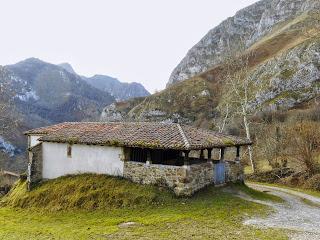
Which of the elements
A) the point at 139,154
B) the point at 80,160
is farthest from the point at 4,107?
the point at 139,154

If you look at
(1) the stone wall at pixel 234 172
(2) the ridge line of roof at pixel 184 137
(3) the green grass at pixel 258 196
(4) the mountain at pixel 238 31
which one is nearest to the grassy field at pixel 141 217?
(3) the green grass at pixel 258 196

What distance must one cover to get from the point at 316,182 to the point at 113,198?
16972 millimetres

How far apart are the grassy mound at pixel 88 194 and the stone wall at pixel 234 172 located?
627 centimetres

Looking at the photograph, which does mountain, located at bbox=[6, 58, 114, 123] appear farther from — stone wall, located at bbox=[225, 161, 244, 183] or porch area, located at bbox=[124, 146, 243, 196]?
porch area, located at bbox=[124, 146, 243, 196]

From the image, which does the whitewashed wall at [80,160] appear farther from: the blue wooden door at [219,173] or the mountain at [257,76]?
the mountain at [257,76]

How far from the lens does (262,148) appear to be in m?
44.3

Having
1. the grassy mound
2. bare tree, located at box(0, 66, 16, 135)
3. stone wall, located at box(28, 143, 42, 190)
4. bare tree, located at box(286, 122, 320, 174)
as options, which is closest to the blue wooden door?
the grassy mound

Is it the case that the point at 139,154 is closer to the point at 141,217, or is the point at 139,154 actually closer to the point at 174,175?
the point at 174,175

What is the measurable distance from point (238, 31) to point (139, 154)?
142230mm

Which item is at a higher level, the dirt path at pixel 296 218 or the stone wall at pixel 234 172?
the stone wall at pixel 234 172

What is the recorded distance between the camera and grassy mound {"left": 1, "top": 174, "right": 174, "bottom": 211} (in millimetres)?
21828

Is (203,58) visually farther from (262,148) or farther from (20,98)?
(262,148)

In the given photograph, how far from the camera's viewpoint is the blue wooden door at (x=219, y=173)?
2528 centimetres

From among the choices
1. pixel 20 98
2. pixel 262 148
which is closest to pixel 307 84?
pixel 262 148
